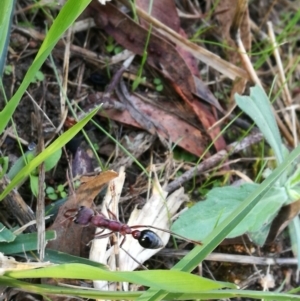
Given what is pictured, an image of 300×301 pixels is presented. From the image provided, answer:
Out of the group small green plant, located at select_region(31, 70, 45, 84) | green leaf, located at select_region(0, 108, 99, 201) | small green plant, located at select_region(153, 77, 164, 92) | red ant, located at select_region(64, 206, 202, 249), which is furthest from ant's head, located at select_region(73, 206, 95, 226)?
small green plant, located at select_region(153, 77, 164, 92)

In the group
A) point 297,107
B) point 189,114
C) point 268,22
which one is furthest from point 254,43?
point 189,114

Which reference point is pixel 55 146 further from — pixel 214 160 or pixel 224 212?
pixel 214 160

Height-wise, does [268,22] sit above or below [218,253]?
above

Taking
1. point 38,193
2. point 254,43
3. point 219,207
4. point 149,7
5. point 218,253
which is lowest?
point 218,253

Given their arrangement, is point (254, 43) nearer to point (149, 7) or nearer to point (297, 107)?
point (297, 107)

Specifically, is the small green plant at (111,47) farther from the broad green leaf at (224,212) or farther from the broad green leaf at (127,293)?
the broad green leaf at (127,293)

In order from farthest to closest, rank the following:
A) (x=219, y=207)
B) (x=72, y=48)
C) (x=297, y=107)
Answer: (x=297, y=107) → (x=72, y=48) → (x=219, y=207)
